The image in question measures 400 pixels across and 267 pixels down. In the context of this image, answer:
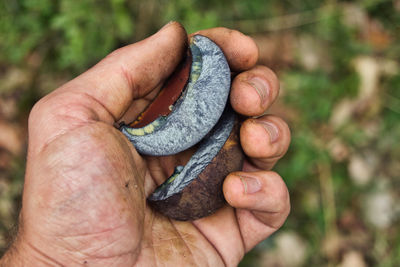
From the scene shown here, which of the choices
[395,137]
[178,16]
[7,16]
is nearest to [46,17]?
[7,16]

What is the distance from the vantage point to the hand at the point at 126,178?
1.89 m

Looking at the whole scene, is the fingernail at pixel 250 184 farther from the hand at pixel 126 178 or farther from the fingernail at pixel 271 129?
the fingernail at pixel 271 129

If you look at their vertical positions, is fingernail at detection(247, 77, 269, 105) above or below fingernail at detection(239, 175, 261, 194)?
above

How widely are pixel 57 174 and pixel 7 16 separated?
7.80 ft

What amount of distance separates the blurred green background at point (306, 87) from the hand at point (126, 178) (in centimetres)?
104

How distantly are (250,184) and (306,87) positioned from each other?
1933mm

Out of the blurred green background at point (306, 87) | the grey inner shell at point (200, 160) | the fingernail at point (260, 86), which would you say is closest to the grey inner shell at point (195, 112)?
the grey inner shell at point (200, 160)

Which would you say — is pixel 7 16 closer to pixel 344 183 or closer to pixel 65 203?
pixel 65 203

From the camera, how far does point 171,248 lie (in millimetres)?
2246

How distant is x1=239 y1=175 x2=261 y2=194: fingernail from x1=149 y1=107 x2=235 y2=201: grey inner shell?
9.2 inches

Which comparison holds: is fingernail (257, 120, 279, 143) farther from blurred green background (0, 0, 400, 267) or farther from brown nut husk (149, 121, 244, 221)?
blurred green background (0, 0, 400, 267)

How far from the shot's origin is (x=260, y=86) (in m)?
2.31

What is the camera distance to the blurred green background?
344cm

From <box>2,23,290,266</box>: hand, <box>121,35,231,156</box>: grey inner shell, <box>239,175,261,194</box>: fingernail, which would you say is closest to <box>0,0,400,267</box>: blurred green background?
<box>2,23,290,266</box>: hand
